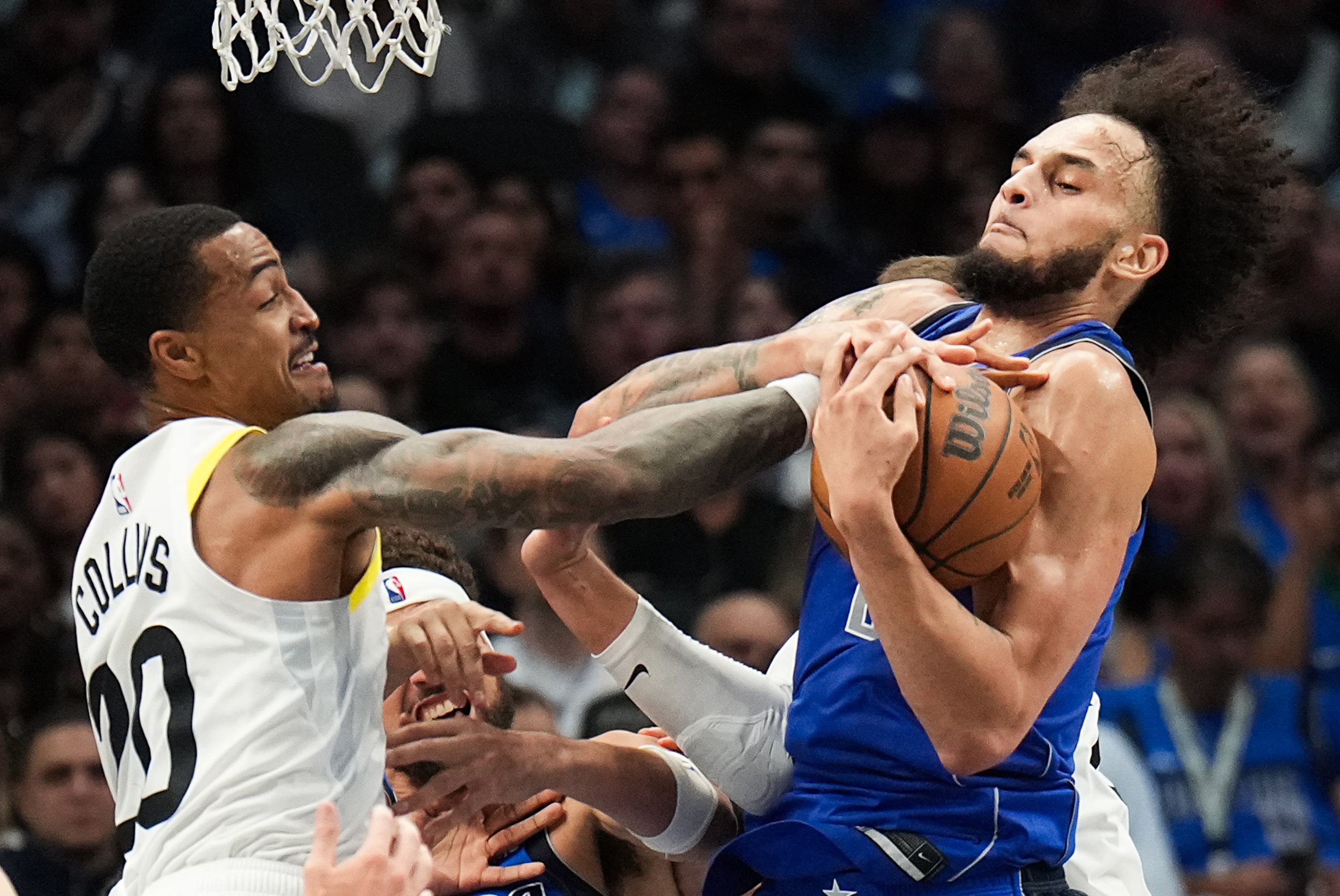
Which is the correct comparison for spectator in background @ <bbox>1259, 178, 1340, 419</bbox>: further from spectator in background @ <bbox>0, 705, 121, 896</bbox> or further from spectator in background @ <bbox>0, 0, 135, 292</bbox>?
spectator in background @ <bbox>0, 705, 121, 896</bbox>

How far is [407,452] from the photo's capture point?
321 centimetres

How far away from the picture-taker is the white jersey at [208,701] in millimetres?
3145

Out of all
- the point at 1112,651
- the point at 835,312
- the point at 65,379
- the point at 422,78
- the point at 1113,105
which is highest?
the point at 1113,105

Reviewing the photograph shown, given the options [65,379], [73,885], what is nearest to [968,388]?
[73,885]

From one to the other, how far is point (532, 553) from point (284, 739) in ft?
2.61

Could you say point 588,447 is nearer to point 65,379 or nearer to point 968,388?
point 968,388

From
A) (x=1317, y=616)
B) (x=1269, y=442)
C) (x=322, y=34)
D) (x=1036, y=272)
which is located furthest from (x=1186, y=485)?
(x=322, y=34)

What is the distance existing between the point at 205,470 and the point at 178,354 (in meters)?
0.28

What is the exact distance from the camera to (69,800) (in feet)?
18.1

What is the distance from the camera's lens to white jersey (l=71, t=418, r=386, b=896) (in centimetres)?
314

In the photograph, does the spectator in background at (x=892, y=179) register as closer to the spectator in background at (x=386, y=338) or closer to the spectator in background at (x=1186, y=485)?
the spectator in background at (x=1186, y=485)

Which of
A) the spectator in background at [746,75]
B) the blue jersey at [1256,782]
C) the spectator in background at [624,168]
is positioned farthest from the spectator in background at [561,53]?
the blue jersey at [1256,782]

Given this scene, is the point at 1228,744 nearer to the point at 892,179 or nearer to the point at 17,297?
the point at 892,179

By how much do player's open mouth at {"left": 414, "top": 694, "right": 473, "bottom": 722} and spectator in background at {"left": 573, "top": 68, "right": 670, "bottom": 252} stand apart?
Result: 4.33 m
